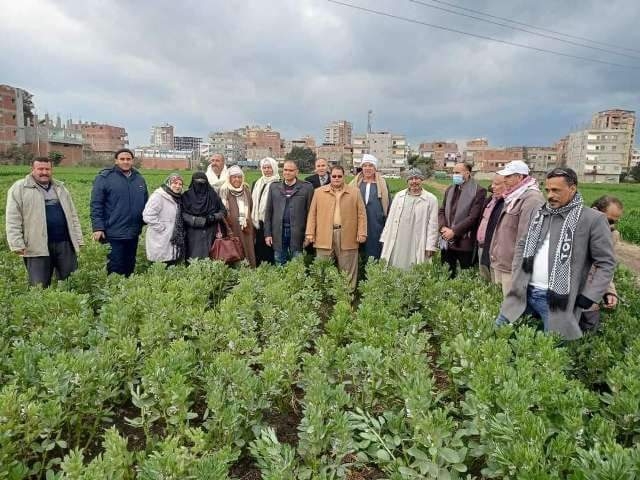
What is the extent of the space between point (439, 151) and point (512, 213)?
119 meters

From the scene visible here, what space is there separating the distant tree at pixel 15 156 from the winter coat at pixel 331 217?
6272 cm

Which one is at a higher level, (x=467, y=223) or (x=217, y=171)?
(x=217, y=171)

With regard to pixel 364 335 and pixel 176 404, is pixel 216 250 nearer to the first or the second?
pixel 364 335

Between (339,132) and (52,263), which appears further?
(339,132)

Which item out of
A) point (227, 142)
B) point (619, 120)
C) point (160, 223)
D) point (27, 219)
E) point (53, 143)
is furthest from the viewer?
point (227, 142)

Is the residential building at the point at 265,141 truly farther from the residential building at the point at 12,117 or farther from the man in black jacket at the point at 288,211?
the man in black jacket at the point at 288,211

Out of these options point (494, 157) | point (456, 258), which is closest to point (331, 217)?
point (456, 258)

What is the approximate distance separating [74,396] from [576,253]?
357cm

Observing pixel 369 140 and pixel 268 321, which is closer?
pixel 268 321

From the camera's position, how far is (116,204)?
598cm

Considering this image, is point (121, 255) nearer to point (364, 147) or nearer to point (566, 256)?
point (566, 256)

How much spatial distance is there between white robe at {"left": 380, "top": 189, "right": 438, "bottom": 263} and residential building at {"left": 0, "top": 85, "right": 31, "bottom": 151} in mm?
72979

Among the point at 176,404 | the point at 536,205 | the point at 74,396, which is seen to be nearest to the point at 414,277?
the point at 536,205

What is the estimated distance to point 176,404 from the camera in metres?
2.56
